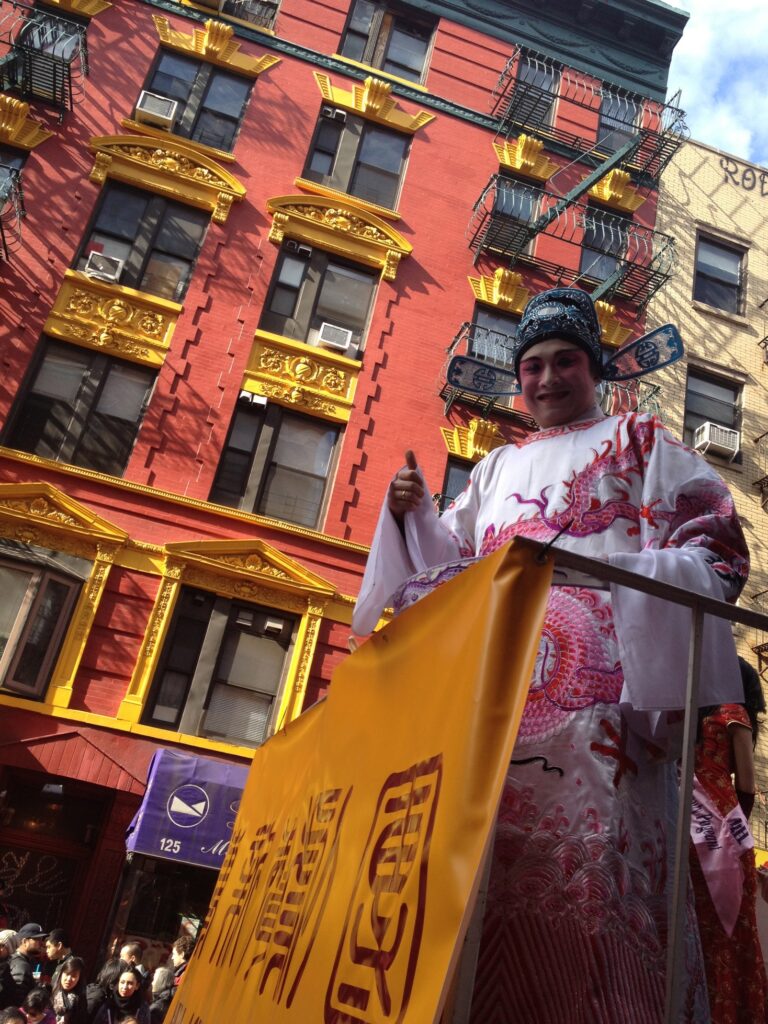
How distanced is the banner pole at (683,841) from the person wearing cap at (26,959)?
8916 millimetres

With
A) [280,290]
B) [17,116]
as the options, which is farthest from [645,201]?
→ [17,116]

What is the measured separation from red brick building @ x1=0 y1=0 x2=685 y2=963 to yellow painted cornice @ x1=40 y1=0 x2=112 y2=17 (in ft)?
0.16

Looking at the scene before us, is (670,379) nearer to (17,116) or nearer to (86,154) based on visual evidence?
(86,154)

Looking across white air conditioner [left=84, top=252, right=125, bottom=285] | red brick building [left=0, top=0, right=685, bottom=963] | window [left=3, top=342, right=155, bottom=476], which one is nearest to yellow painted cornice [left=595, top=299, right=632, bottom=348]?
red brick building [left=0, top=0, right=685, bottom=963]

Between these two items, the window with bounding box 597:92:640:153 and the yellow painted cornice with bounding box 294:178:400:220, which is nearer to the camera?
the yellow painted cornice with bounding box 294:178:400:220

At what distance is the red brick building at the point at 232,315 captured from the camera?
42.1ft

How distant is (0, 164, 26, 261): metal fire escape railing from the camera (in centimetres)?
A: 1469

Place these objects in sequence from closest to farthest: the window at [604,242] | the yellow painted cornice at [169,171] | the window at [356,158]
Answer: the yellow painted cornice at [169,171] → the window at [356,158] → the window at [604,242]

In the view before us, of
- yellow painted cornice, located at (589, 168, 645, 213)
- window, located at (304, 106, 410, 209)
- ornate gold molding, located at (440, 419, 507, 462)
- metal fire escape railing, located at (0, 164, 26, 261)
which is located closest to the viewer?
metal fire escape railing, located at (0, 164, 26, 261)

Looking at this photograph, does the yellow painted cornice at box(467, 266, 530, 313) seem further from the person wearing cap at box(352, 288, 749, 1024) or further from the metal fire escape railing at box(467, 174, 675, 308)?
the person wearing cap at box(352, 288, 749, 1024)

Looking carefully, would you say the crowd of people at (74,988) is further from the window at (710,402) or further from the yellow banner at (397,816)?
the window at (710,402)

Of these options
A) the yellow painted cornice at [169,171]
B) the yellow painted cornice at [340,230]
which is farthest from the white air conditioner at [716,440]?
the yellow painted cornice at [169,171]

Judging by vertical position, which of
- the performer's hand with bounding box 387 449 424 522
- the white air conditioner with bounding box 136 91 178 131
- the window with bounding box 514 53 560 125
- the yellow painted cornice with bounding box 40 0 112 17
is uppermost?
the window with bounding box 514 53 560 125

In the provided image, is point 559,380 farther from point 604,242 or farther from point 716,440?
point 604,242
